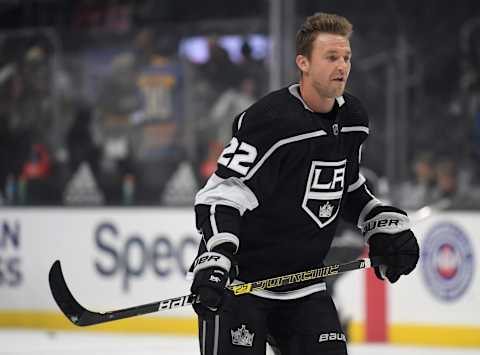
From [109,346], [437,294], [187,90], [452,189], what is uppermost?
[187,90]

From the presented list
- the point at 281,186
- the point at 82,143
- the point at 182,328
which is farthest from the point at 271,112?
the point at 82,143

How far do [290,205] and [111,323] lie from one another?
14.2 feet

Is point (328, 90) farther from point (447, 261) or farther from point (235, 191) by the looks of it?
point (447, 261)

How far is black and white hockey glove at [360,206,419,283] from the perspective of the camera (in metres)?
3.43

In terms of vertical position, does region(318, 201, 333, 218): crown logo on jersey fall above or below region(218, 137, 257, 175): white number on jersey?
below

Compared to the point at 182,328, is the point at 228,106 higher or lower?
higher

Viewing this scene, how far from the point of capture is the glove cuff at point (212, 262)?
3.16 metres

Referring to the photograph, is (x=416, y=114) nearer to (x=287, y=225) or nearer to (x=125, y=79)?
(x=125, y=79)

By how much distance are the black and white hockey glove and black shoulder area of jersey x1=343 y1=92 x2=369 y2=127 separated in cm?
25

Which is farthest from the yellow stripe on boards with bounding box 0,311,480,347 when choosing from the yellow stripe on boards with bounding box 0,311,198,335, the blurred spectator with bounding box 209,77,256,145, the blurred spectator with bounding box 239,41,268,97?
the blurred spectator with bounding box 239,41,268,97

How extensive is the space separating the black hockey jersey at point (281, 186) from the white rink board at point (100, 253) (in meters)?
3.84

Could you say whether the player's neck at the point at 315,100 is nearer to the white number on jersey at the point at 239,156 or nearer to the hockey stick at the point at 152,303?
the white number on jersey at the point at 239,156

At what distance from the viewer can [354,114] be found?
3463 mm

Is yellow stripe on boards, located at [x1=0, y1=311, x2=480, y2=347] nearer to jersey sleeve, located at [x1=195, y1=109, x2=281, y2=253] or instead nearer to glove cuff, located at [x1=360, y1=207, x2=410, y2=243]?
glove cuff, located at [x1=360, y1=207, x2=410, y2=243]
